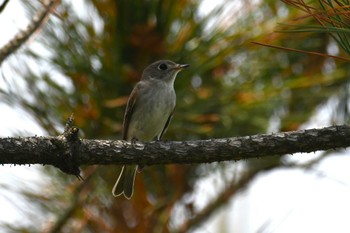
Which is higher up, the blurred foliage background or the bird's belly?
the bird's belly

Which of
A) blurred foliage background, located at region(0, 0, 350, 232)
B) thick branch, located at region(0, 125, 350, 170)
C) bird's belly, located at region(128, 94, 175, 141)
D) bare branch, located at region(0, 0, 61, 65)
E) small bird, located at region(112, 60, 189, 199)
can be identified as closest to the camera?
thick branch, located at region(0, 125, 350, 170)

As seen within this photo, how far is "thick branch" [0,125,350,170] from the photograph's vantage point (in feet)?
8.52

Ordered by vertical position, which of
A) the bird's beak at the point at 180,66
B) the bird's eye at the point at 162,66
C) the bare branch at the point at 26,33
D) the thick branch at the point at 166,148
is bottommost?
the thick branch at the point at 166,148

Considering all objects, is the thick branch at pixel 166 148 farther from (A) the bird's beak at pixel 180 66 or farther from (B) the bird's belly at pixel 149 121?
(B) the bird's belly at pixel 149 121

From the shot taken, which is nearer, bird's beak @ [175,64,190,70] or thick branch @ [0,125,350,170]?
thick branch @ [0,125,350,170]

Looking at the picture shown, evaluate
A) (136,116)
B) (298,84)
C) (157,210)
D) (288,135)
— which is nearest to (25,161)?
(288,135)

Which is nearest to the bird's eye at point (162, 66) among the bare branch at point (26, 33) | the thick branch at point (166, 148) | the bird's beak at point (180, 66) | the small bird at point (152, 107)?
the small bird at point (152, 107)

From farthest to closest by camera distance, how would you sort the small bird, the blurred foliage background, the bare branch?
1. the small bird
2. the blurred foliage background
3. the bare branch

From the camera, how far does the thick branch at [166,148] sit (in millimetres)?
2598

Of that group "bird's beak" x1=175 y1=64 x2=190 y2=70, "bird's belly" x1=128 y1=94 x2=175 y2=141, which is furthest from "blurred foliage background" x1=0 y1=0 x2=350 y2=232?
"bird's belly" x1=128 y1=94 x2=175 y2=141

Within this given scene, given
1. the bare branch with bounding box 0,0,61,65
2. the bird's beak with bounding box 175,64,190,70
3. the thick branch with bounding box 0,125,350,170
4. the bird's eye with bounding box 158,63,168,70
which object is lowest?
the thick branch with bounding box 0,125,350,170

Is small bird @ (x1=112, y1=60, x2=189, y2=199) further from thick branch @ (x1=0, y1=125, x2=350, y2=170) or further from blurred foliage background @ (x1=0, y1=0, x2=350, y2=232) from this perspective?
thick branch @ (x1=0, y1=125, x2=350, y2=170)

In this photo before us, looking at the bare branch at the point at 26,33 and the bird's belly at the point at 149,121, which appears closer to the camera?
the bare branch at the point at 26,33

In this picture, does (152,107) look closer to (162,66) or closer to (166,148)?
(162,66)
